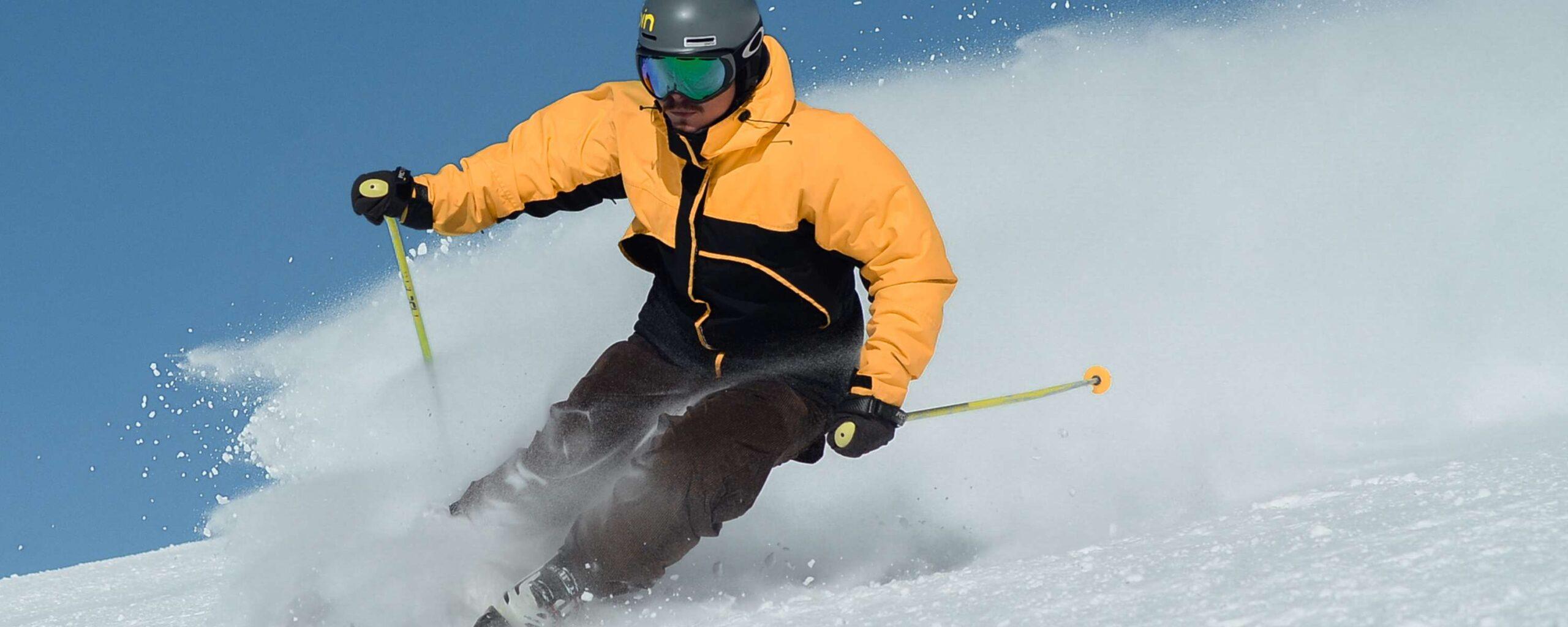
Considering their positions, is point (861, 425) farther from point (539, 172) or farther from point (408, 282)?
point (408, 282)

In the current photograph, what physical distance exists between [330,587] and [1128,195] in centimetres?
694

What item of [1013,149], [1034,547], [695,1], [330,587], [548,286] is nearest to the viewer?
[695,1]

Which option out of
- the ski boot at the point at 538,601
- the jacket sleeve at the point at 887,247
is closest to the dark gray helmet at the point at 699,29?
the jacket sleeve at the point at 887,247

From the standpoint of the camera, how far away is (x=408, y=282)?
446 cm

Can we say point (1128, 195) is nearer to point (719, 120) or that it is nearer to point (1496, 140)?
point (1496, 140)

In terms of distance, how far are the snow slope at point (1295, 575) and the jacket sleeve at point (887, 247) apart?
60 centimetres

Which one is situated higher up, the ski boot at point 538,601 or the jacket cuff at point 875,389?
the jacket cuff at point 875,389

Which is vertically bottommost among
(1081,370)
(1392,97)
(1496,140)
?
(1081,370)

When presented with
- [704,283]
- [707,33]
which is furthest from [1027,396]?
[707,33]

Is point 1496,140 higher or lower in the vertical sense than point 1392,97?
lower

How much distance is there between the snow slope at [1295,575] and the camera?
234 centimetres

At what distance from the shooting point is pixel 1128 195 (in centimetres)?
943

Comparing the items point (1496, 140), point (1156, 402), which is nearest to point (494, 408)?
point (1156, 402)

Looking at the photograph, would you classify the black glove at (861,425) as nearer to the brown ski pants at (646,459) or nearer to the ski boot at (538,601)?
the brown ski pants at (646,459)
